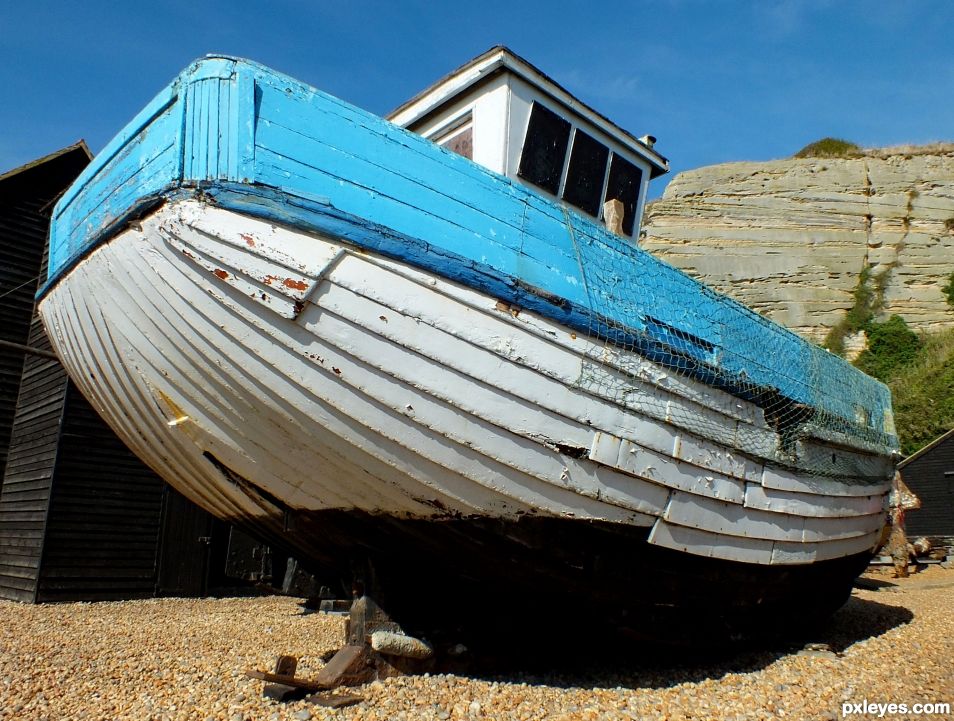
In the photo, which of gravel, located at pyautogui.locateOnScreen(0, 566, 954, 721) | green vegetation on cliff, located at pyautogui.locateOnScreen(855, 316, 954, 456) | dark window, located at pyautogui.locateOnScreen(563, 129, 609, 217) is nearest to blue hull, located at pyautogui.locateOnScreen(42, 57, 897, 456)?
dark window, located at pyautogui.locateOnScreen(563, 129, 609, 217)

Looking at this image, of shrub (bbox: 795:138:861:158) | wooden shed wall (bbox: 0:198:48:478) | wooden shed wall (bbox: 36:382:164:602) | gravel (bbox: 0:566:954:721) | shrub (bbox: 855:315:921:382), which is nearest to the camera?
gravel (bbox: 0:566:954:721)

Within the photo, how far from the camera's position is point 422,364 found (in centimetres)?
332

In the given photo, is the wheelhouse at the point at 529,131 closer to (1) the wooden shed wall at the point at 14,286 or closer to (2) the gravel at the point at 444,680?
(2) the gravel at the point at 444,680

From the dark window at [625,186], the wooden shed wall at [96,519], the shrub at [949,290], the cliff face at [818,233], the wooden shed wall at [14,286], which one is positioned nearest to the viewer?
the dark window at [625,186]

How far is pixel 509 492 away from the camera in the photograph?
3.58 metres

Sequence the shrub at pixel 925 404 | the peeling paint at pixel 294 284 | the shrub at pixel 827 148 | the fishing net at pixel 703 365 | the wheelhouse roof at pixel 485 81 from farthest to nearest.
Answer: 1. the shrub at pixel 827 148
2. the shrub at pixel 925 404
3. the wheelhouse roof at pixel 485 81
4. the fishing net at pixel 703 365
5. the peeling paint at pixel 294 284

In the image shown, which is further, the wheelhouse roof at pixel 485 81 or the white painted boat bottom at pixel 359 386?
the wheelhouse roof at pixel 485 81

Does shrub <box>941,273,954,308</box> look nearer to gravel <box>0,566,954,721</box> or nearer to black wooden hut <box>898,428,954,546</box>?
black wooden hut <box>898,428,954,546</box>

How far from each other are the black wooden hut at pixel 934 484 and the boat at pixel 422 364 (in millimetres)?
17070

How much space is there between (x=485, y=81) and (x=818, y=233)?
3239cm

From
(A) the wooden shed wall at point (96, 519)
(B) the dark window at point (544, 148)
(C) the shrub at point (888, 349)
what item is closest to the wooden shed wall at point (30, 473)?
(A) the wooden shed wall at point (96, 519)

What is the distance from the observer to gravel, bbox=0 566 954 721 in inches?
148

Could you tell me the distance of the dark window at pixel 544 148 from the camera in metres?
5.00

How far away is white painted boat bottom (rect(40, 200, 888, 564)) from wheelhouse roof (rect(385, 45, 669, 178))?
2.28m
